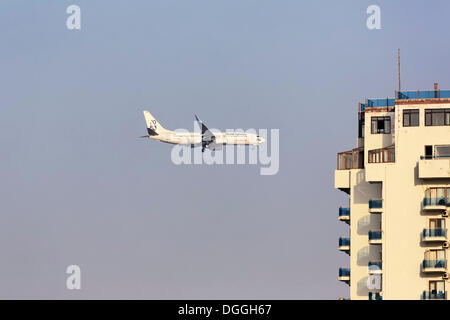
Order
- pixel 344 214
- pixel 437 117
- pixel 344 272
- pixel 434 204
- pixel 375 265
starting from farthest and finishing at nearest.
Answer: pixel 344 214 → pixel 344 272 → pixel 375 265 → pixel 437 117 → pixel 434 204

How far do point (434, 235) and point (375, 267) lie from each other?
9.97 m

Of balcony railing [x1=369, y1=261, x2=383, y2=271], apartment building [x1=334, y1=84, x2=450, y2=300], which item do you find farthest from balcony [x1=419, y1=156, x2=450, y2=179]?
balcony railing [x1=369, y1=261, x2=383, y2=271]

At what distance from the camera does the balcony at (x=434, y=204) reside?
417 ft

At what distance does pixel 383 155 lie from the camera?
445ft

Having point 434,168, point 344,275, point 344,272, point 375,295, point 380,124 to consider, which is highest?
point 380,124

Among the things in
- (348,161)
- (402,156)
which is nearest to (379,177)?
(402,156)

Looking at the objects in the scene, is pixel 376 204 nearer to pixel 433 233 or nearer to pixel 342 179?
pixel 433 233

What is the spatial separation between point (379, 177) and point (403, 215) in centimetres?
572

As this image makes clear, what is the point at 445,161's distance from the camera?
416 ft

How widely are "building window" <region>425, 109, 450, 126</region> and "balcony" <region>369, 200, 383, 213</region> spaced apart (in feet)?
35.0

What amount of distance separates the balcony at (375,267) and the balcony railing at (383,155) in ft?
39.2

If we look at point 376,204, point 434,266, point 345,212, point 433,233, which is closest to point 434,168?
point 433,233

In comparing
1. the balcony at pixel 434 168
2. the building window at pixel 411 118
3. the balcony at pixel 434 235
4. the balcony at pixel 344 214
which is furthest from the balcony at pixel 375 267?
the building window at pixel 411 118
